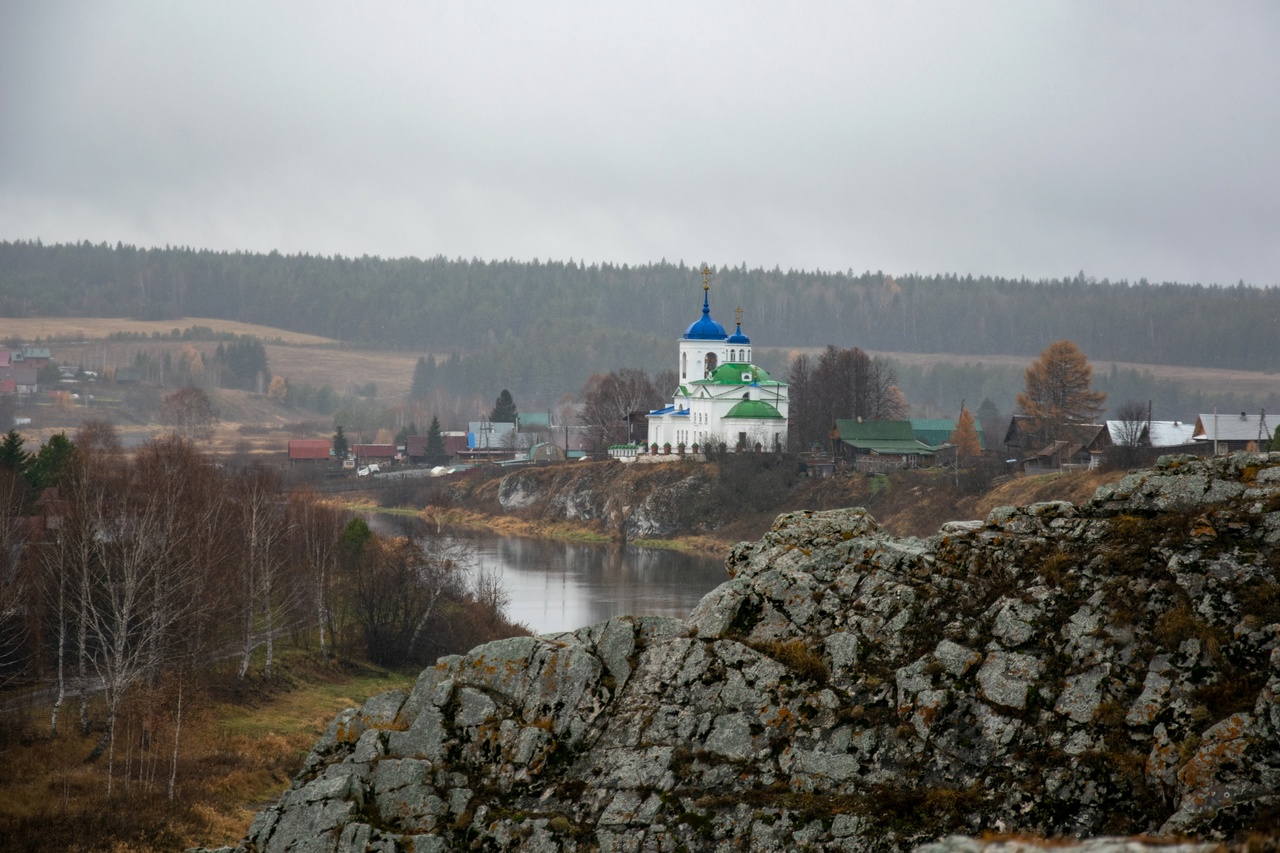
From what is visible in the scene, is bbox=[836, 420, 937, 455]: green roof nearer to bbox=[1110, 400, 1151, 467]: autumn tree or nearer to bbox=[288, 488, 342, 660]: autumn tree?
bbox=[1110, 400, 1151, 467]: autumn tree

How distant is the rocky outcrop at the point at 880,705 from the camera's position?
11234 millimetres

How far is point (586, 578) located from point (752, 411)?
31750mm

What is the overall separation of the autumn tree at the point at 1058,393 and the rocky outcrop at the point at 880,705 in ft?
250

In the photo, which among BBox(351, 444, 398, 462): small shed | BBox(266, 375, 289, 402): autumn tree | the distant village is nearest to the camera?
the distant village

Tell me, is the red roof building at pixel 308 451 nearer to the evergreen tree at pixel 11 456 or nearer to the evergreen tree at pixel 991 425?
the evergreen tree at pixel 991 425

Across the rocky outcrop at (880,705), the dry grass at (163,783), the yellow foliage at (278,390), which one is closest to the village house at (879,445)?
the dry grass at (163,783)

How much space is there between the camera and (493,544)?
76.2 meters

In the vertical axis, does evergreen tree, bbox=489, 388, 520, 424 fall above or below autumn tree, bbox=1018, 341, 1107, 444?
below

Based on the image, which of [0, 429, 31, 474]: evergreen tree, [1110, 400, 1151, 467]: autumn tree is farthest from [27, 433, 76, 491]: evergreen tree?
[1110, 400, 1151, 467]: autumn tree

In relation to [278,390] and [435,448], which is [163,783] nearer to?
[435,448]

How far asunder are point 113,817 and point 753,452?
6566 cm

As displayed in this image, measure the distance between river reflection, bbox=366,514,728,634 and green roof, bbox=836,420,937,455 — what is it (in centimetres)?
1908

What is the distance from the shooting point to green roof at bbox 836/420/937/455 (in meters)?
87.0

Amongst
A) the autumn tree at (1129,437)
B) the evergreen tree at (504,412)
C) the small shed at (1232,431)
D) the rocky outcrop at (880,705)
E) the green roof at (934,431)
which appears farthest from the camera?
the evergreen tree at (504,412)
